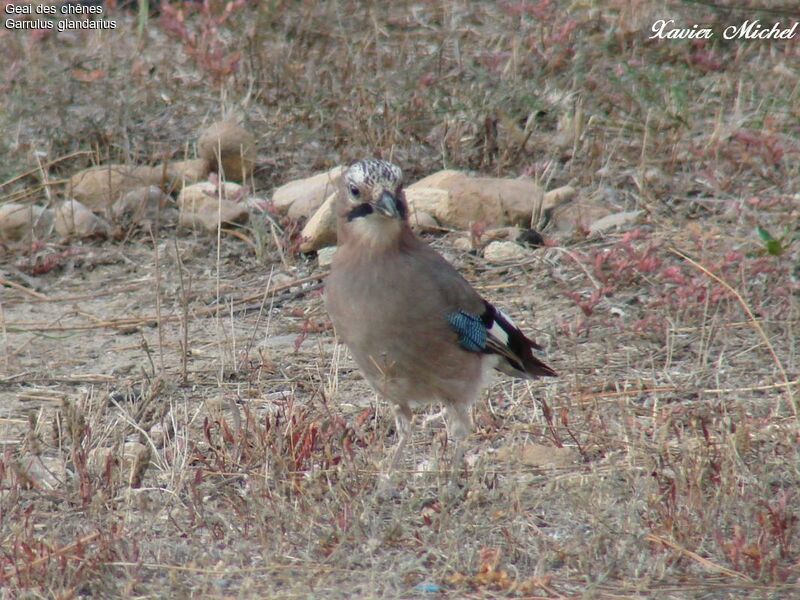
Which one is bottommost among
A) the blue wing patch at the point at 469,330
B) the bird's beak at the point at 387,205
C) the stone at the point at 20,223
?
the stone at the point at 20,223

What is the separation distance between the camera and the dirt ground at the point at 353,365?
4.10 meters

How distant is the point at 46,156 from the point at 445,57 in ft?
8.67

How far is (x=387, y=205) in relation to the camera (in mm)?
4895

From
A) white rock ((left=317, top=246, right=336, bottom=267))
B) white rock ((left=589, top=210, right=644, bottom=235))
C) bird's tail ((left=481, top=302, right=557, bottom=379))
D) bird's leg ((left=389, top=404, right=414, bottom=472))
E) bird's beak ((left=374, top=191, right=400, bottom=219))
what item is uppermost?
bird's beak ((left=374, top=191, right=400, bottom=219))

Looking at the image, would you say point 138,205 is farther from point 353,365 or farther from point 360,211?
point 360,211

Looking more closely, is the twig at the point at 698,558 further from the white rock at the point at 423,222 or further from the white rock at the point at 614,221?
the white rock at the point at 423,222

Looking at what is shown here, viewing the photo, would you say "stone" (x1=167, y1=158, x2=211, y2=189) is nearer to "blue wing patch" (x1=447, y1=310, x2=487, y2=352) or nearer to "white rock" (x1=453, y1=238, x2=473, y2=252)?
"white rock" (x1=453, y1=238, x2=473, y2=252)

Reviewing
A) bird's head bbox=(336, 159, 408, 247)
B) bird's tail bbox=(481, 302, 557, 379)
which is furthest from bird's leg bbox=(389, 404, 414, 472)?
bird's head bbox=(336, 159, 408, 247)

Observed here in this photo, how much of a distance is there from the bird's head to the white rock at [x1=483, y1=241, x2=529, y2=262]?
6.94 feet

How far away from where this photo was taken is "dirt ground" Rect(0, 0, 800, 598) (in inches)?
161

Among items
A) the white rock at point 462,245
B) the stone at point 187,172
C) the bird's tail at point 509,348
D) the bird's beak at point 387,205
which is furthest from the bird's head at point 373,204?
the stone at point 187,172

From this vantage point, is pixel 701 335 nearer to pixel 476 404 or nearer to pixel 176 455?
pixel 476 404

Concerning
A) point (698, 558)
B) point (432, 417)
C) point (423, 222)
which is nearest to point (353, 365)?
point (432, 417)

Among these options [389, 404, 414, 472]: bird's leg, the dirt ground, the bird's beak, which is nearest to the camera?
the dirt ground
